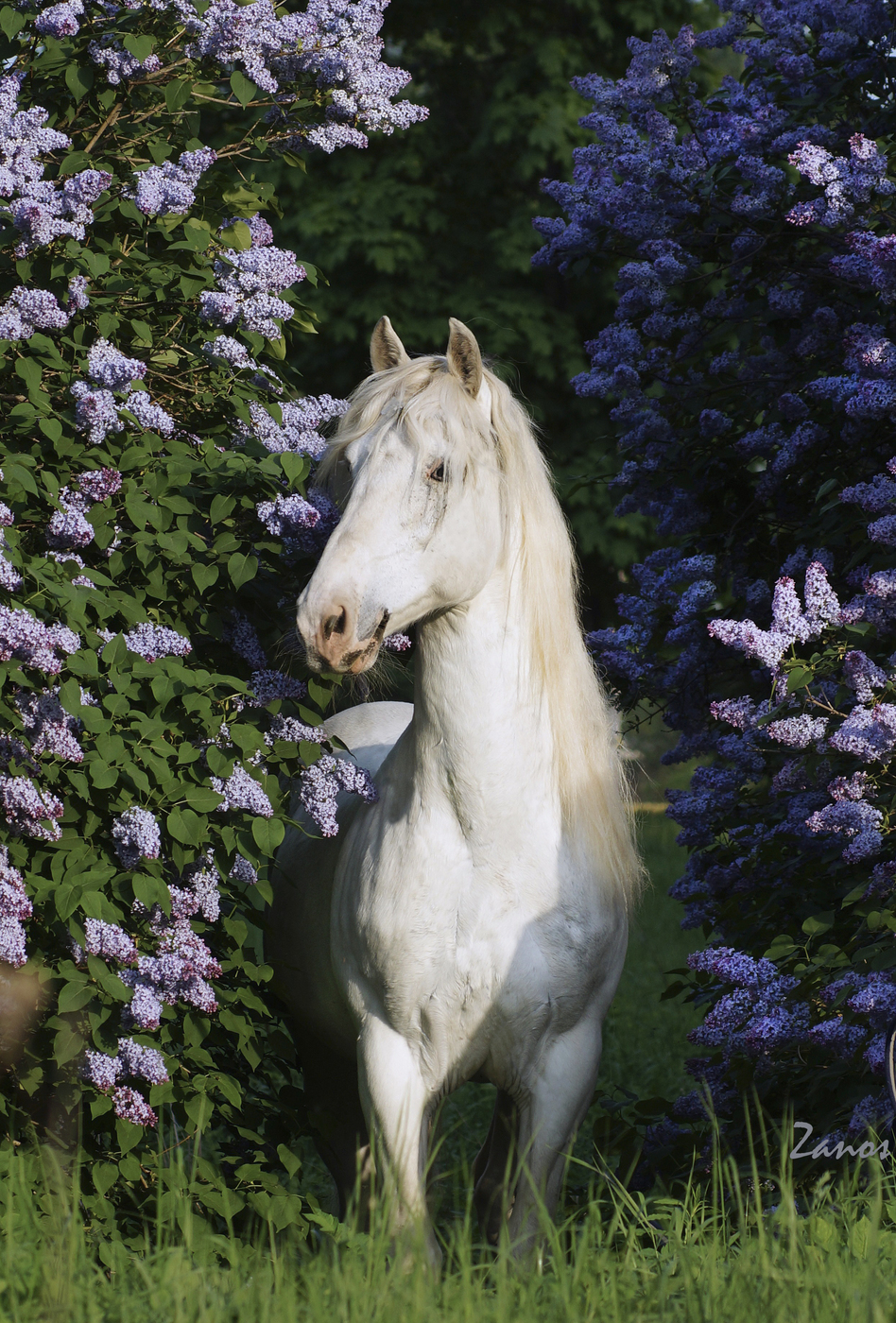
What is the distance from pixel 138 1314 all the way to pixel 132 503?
1.66 m

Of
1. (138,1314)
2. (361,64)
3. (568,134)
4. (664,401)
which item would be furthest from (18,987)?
(568,134)

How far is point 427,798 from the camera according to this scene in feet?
10.1

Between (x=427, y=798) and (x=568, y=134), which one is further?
(x=568, y=134)

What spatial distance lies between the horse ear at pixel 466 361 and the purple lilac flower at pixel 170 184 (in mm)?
721

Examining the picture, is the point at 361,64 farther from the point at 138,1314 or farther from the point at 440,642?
the point at 138,1314

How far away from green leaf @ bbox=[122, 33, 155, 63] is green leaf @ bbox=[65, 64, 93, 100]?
0.58ft

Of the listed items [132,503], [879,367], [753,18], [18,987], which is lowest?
[18,987]

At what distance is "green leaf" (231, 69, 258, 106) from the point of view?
3.29m

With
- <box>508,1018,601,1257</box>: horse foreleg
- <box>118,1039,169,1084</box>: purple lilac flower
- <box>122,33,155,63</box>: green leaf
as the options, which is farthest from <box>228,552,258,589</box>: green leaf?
<box>508,1018,601,1257</box>: horse foreleg

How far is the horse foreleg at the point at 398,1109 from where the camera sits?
2975 millimetres

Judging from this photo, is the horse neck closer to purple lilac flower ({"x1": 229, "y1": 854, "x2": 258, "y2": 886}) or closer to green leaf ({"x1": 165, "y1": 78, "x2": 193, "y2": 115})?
purple lilac flower ({"x1": 229, "y1": 854, "x2": 258, "y2": 886})

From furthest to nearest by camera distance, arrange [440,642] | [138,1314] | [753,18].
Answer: [753,18]
[440,642]
[138,1314]

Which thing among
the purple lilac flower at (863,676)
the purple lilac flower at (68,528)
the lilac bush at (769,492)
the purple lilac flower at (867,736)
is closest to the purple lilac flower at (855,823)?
the lilac bush at (769,492)

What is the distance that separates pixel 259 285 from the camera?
3.34 m
